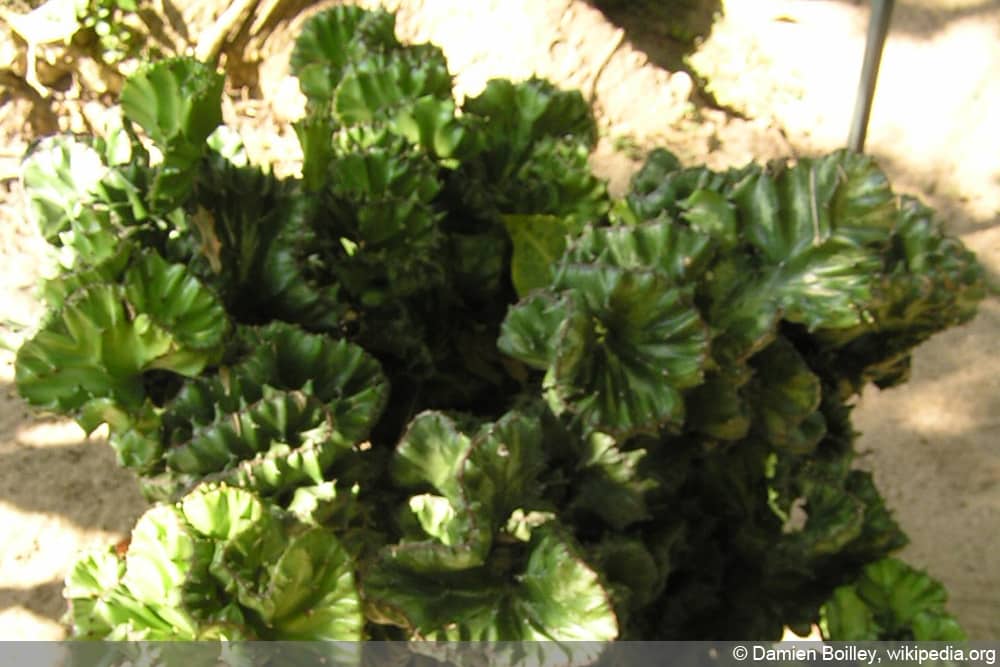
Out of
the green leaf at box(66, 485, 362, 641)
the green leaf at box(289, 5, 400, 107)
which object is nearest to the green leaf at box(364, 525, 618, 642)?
the green leaf at box(66, 485, 362, 641)

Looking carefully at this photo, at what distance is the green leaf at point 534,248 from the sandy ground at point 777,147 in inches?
54.5

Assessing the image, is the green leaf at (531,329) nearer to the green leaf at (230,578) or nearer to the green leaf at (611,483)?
the green leaf at (611,483)

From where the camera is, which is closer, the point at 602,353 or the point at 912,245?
the point at 602,353

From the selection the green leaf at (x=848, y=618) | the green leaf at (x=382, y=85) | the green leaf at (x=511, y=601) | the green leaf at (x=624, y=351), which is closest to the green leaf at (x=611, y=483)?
the green leaf at (x=624, y=351)

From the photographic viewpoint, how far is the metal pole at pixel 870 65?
1.43 m

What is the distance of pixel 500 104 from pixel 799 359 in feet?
1.71

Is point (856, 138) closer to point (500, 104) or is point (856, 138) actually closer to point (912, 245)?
point (912, 245)

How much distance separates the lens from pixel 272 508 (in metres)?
0.97

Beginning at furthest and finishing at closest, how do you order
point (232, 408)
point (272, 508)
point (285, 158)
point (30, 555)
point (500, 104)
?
point (285, 158)
point (30, 555)
point (500, 104)
point (232, 408)
point (272, 508)

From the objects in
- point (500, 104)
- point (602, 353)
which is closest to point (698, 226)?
point (602, 353)

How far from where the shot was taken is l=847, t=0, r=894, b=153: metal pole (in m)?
1.43

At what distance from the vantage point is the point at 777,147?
3641 mm

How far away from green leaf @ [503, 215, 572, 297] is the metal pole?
0.40 m

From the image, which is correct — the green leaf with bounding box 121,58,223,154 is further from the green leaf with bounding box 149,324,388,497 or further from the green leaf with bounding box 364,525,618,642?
the green leaf with bounding box 364,525,618,642
